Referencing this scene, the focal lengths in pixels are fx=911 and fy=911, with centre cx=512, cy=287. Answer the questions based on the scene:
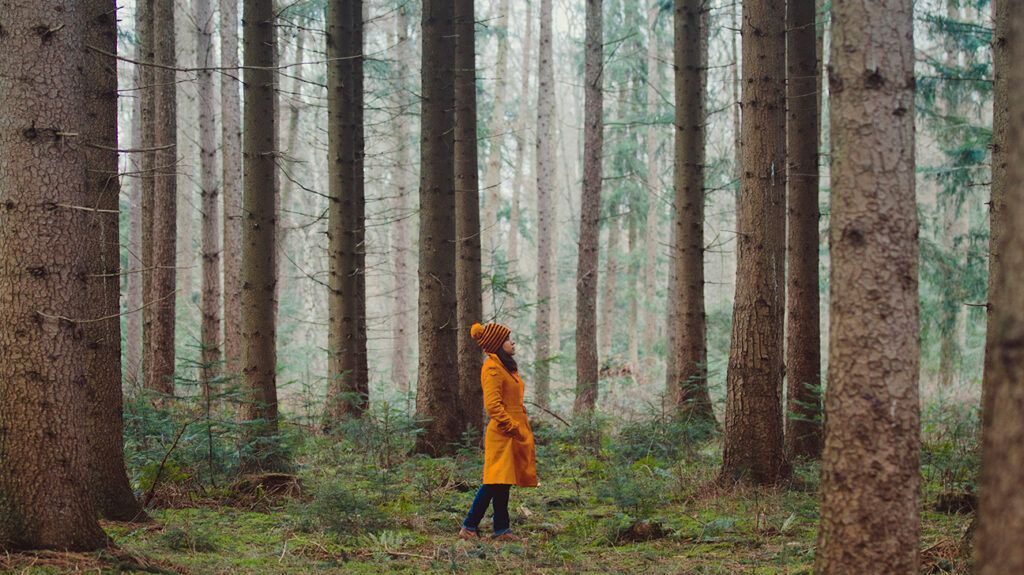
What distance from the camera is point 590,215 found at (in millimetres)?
18641

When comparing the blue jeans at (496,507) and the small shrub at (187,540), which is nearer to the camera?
the small shrub at (187,540)

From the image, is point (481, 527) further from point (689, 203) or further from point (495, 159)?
point (495, 159)

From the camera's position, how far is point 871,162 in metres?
4.37

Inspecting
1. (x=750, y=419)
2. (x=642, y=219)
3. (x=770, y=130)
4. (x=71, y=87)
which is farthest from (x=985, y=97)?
(x=71, y=87)

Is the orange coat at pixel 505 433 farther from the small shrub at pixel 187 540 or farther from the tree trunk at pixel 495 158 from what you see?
the tree trunk at pixel 495 158

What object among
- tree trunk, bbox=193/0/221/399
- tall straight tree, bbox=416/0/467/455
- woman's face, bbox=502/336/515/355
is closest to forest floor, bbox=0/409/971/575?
tall straight tree, bbox=416/0/467/455

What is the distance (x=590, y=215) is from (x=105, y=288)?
12549mm

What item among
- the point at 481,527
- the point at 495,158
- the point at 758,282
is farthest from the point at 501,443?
the point at 495,158

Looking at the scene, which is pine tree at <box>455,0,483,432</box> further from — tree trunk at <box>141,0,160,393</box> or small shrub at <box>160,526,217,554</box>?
small shrub at <box>160,526,217,554</box>

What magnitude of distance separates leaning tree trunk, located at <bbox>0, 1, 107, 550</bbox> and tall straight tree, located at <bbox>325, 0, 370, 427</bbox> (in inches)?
311

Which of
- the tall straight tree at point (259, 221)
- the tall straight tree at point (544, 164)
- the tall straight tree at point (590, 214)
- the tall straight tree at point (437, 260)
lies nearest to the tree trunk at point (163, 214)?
the tall straight tree at point (259, 221)

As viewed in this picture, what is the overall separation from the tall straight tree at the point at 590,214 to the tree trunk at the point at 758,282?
29.2 feet

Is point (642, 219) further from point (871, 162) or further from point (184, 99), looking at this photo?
point (871, 162)

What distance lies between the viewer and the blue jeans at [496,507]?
788cm
